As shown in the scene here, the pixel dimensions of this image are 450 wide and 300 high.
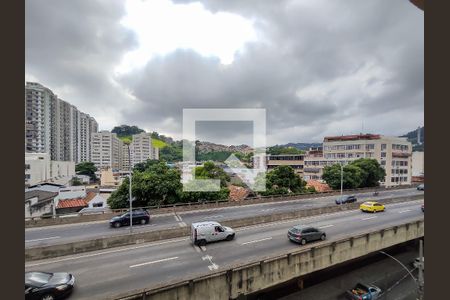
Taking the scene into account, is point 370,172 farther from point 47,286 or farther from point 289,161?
point 47,286

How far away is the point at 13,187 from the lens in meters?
3.45

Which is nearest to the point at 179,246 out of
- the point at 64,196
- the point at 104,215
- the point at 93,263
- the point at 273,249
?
the point at 93,263

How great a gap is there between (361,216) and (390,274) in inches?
183

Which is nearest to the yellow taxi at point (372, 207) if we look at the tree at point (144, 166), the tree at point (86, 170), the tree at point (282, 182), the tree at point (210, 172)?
the tree at point (282, 182)

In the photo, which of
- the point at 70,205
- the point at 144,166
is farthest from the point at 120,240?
the point at 144,166

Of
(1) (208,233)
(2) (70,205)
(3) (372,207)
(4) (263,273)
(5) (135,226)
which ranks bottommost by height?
(2) (70,205)

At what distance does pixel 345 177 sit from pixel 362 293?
82.6 ft

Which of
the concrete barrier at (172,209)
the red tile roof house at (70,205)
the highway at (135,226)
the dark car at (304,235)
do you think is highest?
the dark car at (304,235)

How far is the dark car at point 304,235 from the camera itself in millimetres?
13352

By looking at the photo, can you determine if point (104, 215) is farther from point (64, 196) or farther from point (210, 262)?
point (64, 196)

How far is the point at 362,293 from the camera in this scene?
1358 centimetres

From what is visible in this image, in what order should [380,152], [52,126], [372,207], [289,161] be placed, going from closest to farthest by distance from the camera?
[372,207], [380,152], [289,161], [52,126]

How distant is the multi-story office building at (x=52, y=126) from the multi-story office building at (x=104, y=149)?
3666mm

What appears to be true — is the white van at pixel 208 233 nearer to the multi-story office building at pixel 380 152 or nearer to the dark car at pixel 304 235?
the dark car at pixel 304 235
